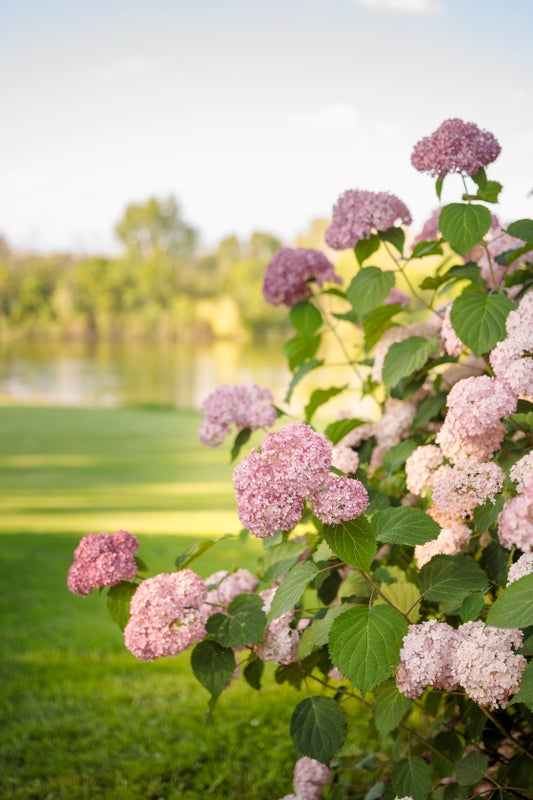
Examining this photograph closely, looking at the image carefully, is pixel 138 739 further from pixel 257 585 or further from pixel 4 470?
pixel 4 470

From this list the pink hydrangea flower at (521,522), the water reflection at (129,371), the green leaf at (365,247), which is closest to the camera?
the pink hydrangea flower at (521,522)

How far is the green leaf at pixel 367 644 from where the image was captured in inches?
41.8

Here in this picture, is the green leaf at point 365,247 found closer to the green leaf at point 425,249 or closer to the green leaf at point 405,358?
the green leaf at point 425,249

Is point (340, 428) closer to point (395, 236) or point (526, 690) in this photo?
point (395, 236)

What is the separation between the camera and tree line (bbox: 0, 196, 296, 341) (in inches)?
2340

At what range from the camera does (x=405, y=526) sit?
3.80ft

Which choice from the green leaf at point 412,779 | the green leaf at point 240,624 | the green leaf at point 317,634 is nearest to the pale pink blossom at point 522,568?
the green leaf at point 317,634

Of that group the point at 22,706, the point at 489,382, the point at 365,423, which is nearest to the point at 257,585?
the point at 365,423

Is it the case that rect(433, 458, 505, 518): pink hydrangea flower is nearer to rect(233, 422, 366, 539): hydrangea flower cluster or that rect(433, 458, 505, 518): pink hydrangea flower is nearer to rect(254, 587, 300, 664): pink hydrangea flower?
rect(233, 422, 366, 539): hydrangea flower cluster

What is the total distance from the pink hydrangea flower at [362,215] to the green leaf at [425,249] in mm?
58

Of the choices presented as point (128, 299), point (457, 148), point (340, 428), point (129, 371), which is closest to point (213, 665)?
point (340, 428)

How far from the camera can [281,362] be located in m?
48.9

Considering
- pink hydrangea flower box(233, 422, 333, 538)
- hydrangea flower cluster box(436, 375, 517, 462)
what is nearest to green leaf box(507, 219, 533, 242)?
hydrangea flower cluster box(436, 375, 517, 462)

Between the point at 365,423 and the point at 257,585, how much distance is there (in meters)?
0.43
